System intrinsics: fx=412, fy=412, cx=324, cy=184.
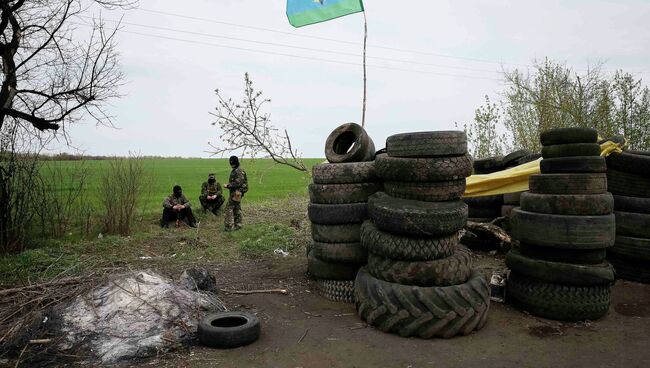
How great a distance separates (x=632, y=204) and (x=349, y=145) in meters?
4.06

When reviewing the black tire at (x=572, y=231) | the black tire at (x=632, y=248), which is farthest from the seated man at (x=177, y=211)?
the black tire at (x=632, y=248)

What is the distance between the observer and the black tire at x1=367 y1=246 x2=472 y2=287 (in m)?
4.28

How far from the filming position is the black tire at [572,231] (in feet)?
14.7

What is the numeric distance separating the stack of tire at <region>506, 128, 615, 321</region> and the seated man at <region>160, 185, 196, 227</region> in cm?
900

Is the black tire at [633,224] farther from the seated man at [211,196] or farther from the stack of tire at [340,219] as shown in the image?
the seated man at [211,196]

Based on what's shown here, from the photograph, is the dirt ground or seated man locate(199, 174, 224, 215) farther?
seated man locate(199, 174, 224, 215)

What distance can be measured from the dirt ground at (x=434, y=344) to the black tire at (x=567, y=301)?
0.09 meters

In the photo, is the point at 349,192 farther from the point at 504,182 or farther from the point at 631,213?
the point at 631,213

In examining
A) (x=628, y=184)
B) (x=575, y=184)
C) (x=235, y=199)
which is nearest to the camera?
(x=575, y=184)

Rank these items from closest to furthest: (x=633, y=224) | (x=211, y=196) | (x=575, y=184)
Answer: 1. (x=575, y=184)
2. (x=633, y=224)
3. (x=211, y=196)

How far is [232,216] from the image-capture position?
1067 centimetres

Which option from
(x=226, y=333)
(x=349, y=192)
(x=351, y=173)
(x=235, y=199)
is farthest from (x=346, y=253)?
(x=235, y=199)

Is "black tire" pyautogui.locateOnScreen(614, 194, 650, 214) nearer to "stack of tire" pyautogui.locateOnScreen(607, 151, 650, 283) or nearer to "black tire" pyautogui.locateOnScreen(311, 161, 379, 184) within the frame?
"stack of tire" pyautogui.locateOnScreen(607, 151, 650, 283)

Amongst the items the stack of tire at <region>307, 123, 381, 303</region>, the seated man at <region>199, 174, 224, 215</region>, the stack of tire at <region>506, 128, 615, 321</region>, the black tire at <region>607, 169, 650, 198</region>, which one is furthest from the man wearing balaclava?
the black tire at <region>607, 169, 650, 198</region>
